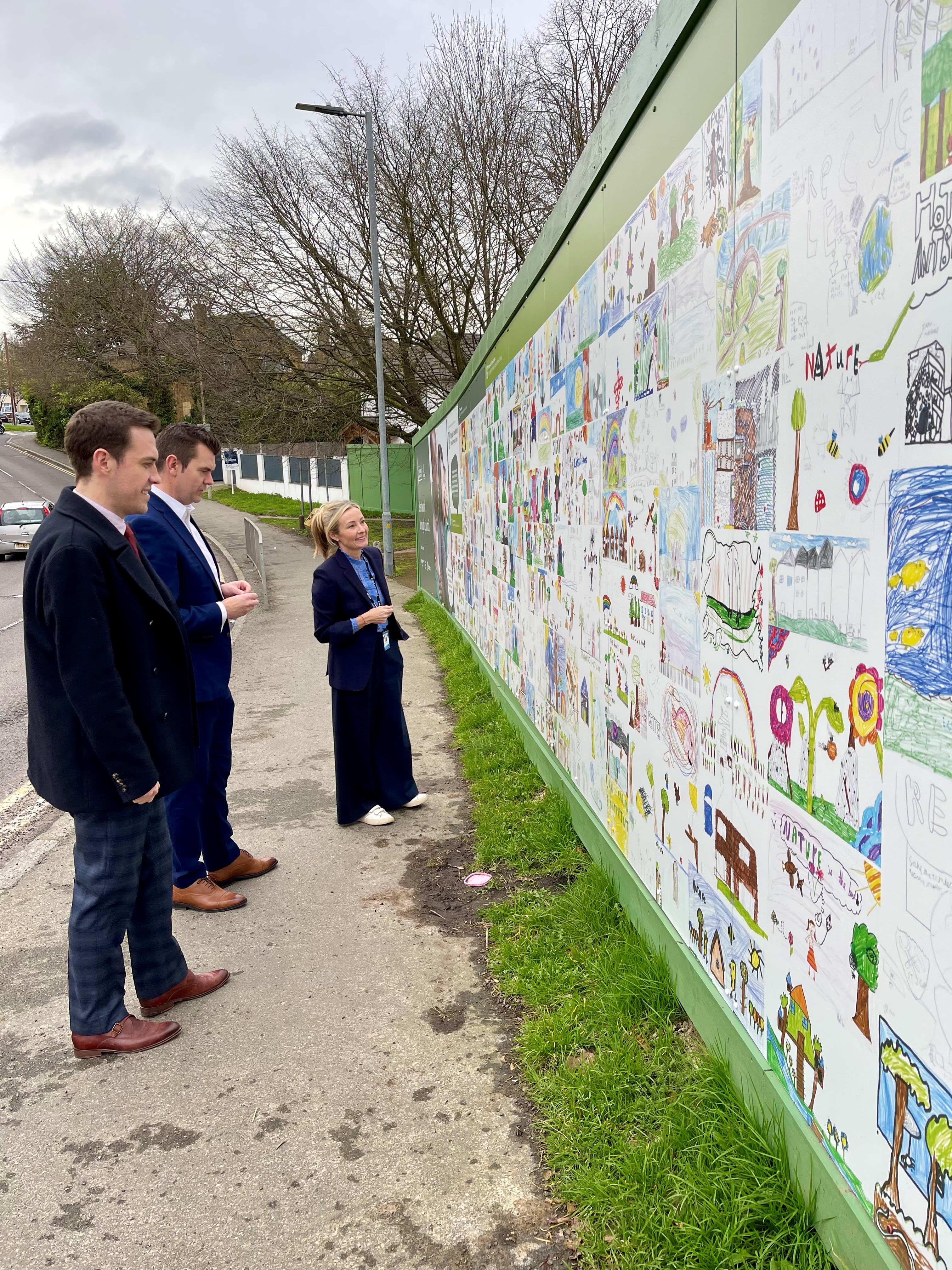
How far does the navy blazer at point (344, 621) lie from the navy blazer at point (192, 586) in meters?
0.87

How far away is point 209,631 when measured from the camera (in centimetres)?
391

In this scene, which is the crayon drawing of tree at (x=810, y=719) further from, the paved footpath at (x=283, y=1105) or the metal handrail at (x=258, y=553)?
the metal handrail at (x=258, y=553)

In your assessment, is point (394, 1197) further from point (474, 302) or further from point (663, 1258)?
point (474, 302)

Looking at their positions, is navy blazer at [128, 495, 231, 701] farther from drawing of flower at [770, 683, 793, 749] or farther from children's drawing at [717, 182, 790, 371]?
drawing of flower at [770, 683, 793, 749]

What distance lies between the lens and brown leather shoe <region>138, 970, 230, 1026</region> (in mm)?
3324

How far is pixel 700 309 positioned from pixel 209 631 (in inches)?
95.4

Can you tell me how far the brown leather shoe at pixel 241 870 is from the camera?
4.44m

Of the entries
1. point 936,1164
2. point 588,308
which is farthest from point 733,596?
point 588,308

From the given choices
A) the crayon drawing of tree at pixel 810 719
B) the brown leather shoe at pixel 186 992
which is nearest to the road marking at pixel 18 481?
the brown leather shoe at pixel 186 992

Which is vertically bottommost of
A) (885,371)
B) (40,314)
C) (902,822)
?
(902,822)

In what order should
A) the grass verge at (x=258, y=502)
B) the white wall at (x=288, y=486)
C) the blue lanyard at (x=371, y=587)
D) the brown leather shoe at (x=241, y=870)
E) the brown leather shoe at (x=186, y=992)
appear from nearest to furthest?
the brown leather shoe at (x=186, y=992) < the brown leather shoe at (x=241, y=870) < the blue lanyard at (x=371, y=587) < the white wall at (x=288, y=486) < the grass verge at (x=258, y=502)

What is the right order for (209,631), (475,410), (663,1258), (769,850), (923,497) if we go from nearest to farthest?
(923,497), (663,1258), (769,850), (209,631), (475,410)

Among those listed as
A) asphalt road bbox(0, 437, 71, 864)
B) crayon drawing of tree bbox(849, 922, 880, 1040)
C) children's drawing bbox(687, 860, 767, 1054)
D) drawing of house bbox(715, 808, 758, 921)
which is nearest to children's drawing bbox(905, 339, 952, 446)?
crayon drawing of tree bbox(849, 922, 880, 1040)

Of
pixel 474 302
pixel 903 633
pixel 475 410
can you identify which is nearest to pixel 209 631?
pixel 903 633
